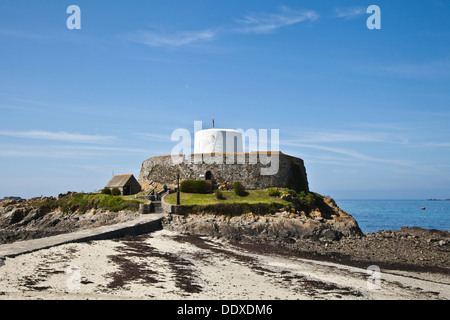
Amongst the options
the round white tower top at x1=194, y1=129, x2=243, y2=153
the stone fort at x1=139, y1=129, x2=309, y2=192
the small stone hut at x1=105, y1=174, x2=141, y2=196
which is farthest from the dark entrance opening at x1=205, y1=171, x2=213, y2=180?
the small stone hut at x1=105, y1=174, x2=141, y2=196

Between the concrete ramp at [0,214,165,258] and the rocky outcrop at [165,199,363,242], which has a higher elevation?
the concrete ramp at [0,214,165,258]

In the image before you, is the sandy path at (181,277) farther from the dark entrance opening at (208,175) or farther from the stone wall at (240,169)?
the dark entrance opening at (208,175)

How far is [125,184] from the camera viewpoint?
41.2 metres

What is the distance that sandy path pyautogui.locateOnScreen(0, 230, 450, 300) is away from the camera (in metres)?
10.1

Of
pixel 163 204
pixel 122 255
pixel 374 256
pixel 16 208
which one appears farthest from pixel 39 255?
pixel 16 208

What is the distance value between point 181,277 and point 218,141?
102 ft

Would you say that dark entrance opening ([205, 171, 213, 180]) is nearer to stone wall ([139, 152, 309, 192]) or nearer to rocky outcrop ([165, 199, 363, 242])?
stone wall ([139, 152, 309, 192])

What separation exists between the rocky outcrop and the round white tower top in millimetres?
15080

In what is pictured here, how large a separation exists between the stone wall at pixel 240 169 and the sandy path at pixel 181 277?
1866 centimetres

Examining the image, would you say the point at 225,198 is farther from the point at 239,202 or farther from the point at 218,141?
the point at 218,141

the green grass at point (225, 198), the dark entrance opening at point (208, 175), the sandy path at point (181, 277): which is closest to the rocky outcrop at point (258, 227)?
the green grass at point (225, 198)

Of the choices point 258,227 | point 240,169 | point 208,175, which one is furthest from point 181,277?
point 208,175

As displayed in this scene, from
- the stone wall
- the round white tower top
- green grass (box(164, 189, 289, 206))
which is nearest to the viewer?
green grass (box(164, 189, 289, 206))

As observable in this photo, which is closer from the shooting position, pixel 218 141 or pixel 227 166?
pixel 227 166
